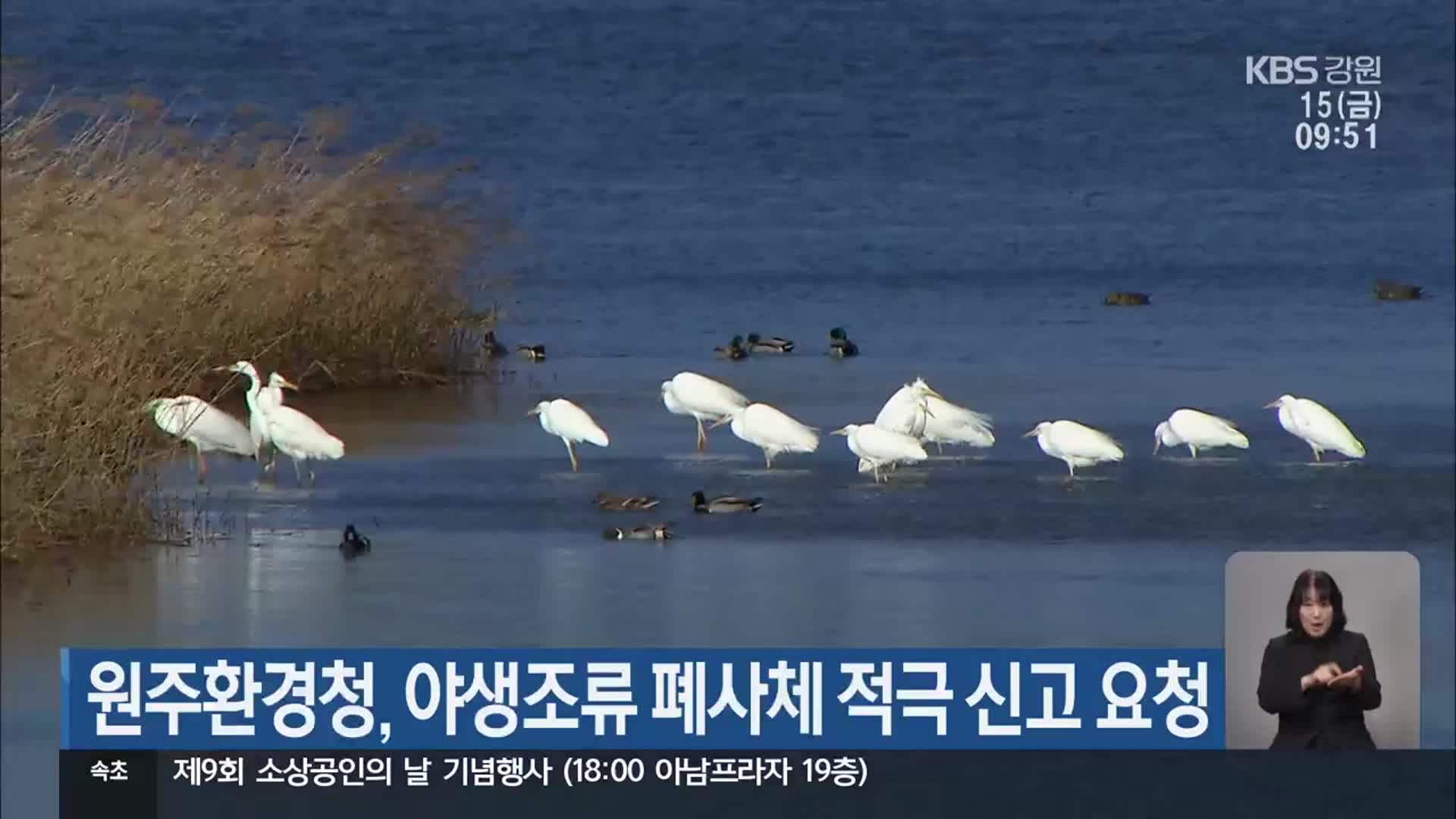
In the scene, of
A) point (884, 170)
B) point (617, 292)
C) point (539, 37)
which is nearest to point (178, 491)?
point (617, 292)

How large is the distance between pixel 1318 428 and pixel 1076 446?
0.70 m

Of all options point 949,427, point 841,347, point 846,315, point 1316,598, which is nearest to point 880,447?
point 949,427

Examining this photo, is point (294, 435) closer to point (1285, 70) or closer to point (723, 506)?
point (723, 506)

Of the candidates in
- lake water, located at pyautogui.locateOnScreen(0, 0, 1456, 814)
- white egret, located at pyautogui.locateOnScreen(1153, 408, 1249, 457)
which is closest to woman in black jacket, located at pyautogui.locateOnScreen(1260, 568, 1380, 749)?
lake water, located at pyautogui.locateOnScreen(0, 0, 1456, 814)

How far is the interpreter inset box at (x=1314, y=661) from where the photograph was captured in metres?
4.57

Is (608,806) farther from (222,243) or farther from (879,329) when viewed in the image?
(879,329)

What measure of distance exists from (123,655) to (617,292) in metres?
9.58

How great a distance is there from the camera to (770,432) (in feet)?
26.6

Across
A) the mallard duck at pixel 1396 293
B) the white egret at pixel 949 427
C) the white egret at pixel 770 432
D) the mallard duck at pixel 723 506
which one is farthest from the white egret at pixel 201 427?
the mallard duck at pixel 1396 293

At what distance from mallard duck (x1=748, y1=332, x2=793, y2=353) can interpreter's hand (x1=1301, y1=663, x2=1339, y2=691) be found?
689cm

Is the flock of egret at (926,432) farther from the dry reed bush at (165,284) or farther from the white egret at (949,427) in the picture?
the dry reed bush at (165,284)

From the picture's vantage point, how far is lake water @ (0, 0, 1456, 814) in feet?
20.9

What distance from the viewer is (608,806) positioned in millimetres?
4488

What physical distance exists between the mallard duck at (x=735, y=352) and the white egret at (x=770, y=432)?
9.79 feet
